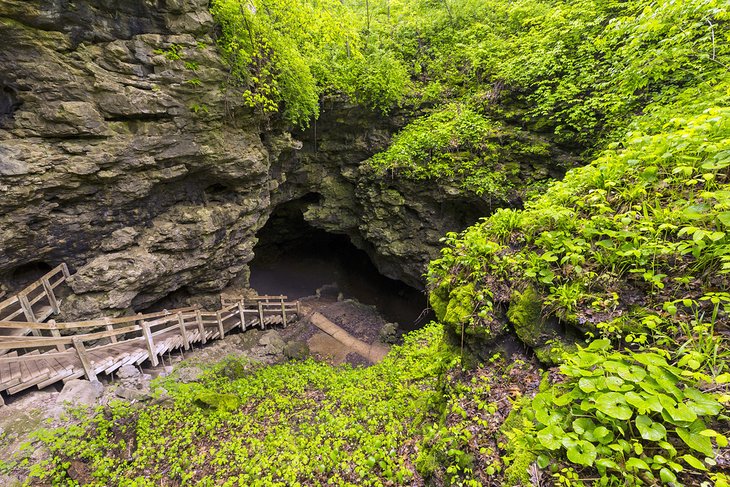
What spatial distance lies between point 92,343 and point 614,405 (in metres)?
10.6

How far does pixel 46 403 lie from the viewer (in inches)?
210

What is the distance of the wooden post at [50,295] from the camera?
693cm

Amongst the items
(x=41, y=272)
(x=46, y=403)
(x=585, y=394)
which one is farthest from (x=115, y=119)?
(x=585, y=394)

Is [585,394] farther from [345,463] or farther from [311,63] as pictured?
[311,63]

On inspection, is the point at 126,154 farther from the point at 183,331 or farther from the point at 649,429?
the point at 649,429

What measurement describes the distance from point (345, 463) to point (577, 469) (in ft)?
9.94

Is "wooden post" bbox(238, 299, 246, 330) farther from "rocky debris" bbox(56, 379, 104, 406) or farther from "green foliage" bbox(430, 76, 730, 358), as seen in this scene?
"green foliage" bbox(430, 76, 730, 358)

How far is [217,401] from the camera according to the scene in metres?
5.93

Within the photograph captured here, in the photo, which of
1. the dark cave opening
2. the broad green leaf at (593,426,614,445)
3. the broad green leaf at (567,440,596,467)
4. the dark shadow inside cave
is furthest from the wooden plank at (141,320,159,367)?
the broad green leaf at (593,426,614,445)

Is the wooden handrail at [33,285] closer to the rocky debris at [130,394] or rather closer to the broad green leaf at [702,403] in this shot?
the rocky debris at [130,394]

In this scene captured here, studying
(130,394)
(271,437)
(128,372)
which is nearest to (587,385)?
(271,437)

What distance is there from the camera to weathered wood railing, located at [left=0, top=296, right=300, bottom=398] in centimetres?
546

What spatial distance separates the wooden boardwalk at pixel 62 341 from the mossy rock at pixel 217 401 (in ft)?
8.64

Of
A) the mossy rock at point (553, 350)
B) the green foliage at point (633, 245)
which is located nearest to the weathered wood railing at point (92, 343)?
the green foliage at point (633, 245)
